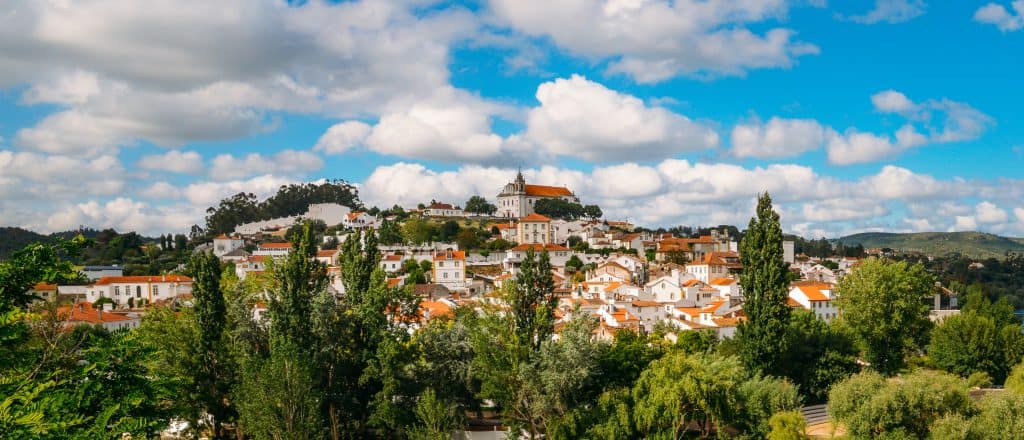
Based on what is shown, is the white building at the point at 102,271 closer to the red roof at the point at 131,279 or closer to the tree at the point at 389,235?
the red roof at the point at 131,279

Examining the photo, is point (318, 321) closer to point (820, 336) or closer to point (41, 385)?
point (41, 385)

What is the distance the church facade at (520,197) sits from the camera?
126188 millimetres

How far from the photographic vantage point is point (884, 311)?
34.8 meters

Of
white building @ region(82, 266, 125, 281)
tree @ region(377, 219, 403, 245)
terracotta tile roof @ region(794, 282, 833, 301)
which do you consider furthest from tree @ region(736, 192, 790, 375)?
white building @ region(82, 266, 125, 281)

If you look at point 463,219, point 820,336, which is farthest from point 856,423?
point 463,219

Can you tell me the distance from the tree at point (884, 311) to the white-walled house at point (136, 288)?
57581 millimetres

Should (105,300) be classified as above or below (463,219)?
below

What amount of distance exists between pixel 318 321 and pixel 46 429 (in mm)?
16541

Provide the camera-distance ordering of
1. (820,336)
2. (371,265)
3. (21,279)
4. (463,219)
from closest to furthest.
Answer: (21,279)
(371,265)
(820,336)
(463,219)

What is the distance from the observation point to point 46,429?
7145 mm

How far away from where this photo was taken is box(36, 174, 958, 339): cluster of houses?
46.0m

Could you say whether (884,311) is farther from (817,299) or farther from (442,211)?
(442,211)

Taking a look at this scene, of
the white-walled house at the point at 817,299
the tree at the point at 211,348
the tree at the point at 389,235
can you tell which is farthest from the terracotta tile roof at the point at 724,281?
the tree at the point at 389,235

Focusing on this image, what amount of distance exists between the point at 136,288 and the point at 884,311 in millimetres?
64162
